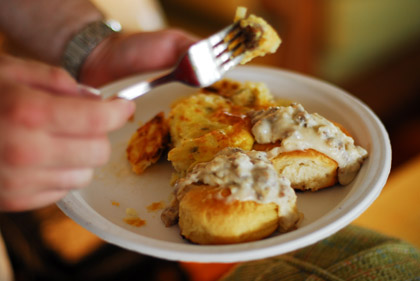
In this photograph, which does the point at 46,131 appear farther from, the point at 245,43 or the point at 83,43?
the point at 83,43

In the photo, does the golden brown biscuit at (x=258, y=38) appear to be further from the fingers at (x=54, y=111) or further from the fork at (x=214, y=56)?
the fingers at (x=54, y=111)

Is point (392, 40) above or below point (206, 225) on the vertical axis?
below

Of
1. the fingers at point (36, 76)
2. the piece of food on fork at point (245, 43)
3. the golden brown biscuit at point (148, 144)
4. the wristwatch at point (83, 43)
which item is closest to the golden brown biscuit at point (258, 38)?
the piece of food on fork at point (245, 43)

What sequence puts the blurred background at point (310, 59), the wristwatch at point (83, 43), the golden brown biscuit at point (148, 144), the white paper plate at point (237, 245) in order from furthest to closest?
the blurred background at point (310, 59) < the wristwatch at point (83, 43) < the golden brown biscuit at point (148, 144) < the white paper plate at point (237, 245)

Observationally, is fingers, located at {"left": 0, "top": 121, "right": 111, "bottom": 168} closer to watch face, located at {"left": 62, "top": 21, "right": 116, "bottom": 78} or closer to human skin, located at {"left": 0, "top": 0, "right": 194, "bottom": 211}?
human skin, located at {"left": 0, "top": 0, "right": 194, "bottom": 211}

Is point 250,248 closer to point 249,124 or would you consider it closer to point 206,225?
point 206,225

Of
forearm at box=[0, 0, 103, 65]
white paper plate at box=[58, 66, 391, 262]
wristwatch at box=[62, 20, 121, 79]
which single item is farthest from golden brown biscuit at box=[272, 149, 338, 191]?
forearm at box=[0, 0, 103, 65]

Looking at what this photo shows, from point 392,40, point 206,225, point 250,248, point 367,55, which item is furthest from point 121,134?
point 392,40
